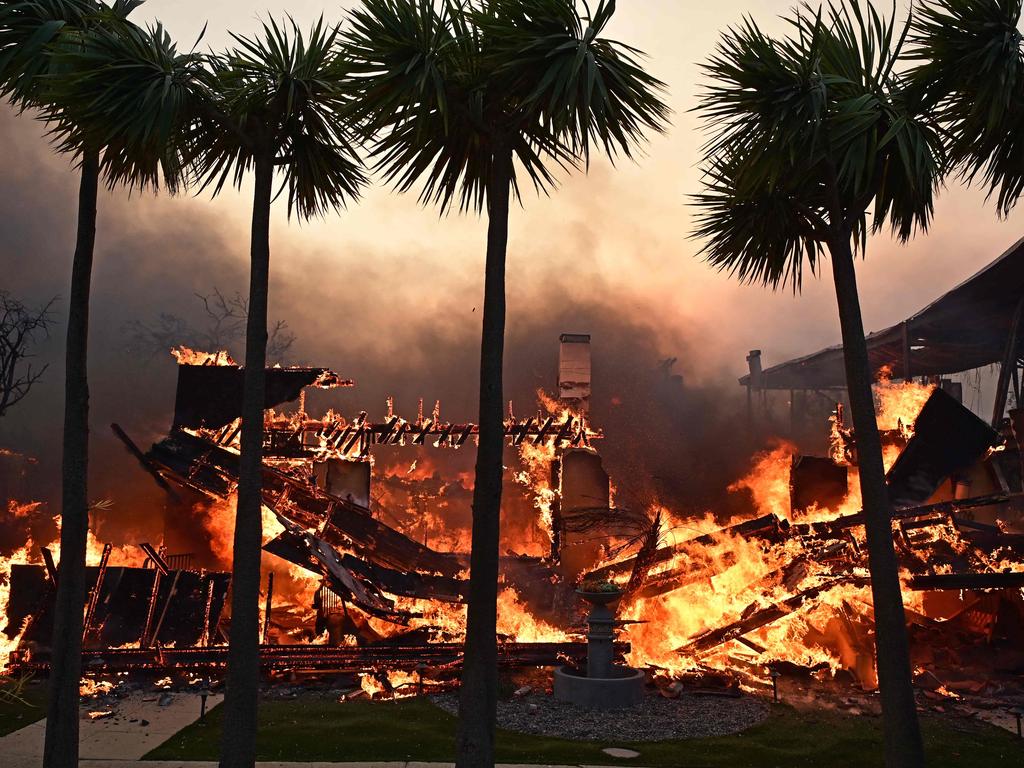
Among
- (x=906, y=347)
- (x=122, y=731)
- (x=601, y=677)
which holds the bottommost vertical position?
(x=122, y=731)

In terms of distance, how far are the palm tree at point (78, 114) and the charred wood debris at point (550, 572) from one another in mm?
7413

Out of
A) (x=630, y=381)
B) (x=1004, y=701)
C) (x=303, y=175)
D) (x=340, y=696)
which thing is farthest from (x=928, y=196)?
(x=630, y=381)

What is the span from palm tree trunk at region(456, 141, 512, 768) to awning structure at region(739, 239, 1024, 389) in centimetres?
1633

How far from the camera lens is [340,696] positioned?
13.7 meters

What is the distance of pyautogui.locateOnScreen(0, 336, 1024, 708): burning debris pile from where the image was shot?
15.4m

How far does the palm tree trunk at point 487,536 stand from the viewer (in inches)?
283

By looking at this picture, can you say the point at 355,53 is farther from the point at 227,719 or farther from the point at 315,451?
the point at 315,451

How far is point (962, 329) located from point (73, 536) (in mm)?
24544

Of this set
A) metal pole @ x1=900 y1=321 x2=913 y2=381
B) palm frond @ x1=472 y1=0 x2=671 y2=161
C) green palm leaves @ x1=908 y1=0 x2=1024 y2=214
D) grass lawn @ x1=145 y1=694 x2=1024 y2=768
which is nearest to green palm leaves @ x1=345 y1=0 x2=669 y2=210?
palm frond @ x1=472 y1=0 x2=671 y2=161

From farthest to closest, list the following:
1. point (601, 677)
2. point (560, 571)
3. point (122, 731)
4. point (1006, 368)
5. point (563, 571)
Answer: point (563, 571), point (560, 571), point (1006, 368), point (601, 677), point (122, 731)

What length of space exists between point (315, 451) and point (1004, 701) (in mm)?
17197

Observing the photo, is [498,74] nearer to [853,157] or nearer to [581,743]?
[853,157]

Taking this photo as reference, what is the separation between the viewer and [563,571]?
75.6 ft

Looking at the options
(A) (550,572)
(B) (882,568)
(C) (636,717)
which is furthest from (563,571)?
(B) (882,568)
